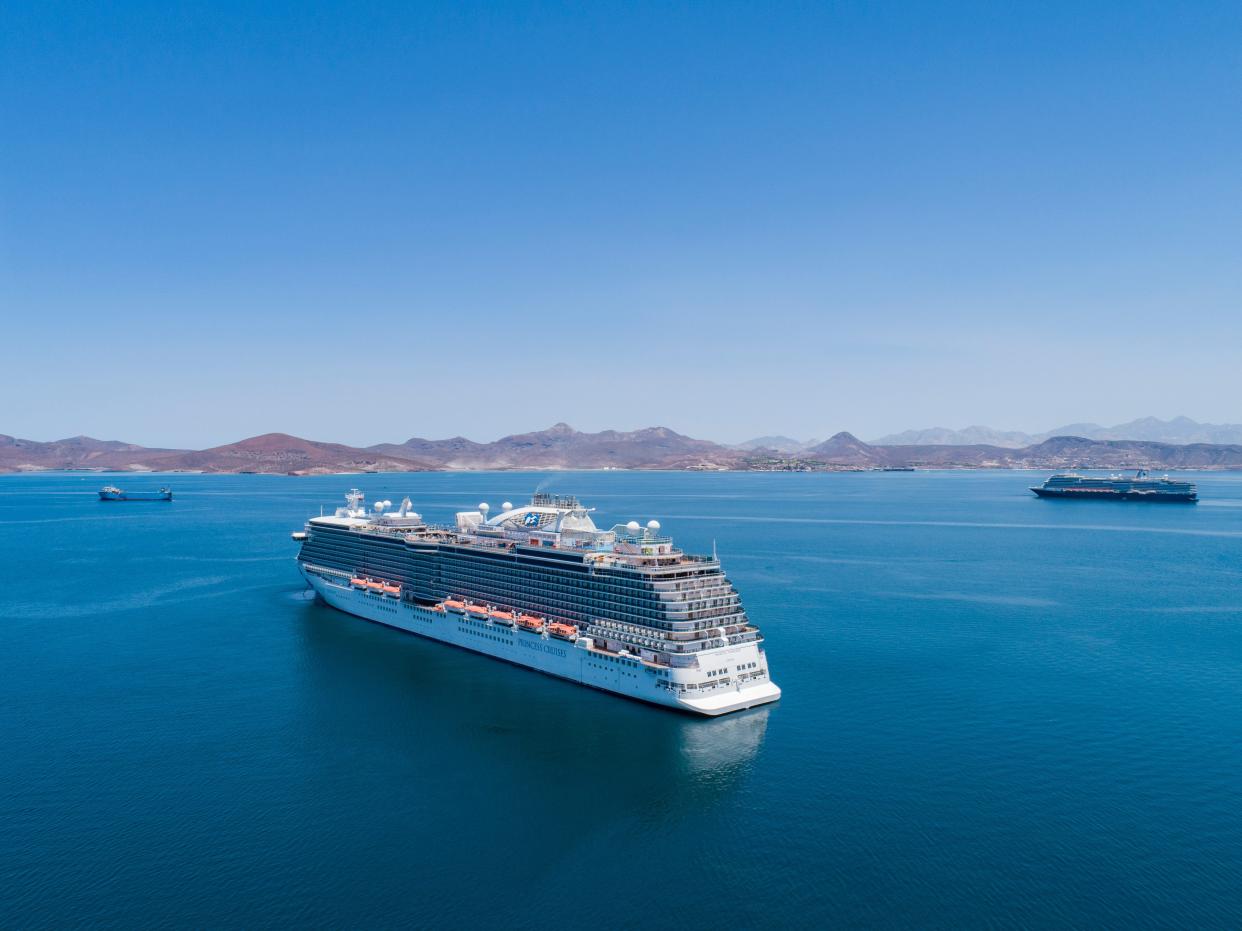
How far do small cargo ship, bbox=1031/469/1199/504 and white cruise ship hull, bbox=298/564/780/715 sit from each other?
6055 inches

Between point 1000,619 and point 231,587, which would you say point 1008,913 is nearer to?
point 1000,619

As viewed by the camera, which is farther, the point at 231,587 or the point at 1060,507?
the point at 1060,507

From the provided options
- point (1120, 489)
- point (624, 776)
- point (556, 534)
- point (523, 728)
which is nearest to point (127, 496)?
point (556, 534)

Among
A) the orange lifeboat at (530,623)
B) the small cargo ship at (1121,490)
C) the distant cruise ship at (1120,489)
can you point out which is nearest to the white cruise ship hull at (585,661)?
the orange lifeboat at (530,623)

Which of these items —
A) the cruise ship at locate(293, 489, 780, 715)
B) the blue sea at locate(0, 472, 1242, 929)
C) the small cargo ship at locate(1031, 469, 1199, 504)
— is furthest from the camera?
the small cargo ship at locate(1031, 469, 1199, 504)

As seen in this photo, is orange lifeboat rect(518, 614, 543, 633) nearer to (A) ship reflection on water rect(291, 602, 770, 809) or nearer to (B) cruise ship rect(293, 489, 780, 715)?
(B) cruise ship rect(293, 489, 780, 715)

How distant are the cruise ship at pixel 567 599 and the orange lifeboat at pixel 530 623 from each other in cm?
8

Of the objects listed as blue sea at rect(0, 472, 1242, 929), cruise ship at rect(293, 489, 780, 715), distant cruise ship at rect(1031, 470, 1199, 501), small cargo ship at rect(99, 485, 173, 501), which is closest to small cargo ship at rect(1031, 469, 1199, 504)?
distant cruise ship at rect(1031, 470, 1199, 501)

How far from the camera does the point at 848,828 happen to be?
77.0 feet

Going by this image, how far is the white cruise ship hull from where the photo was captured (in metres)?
32.3

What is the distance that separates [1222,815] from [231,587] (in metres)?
67.2

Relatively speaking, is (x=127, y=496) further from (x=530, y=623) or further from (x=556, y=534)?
(x=530, y=623)

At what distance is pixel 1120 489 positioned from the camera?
154 metres

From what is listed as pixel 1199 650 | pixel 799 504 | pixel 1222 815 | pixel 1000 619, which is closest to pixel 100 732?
pixel 1222 815
